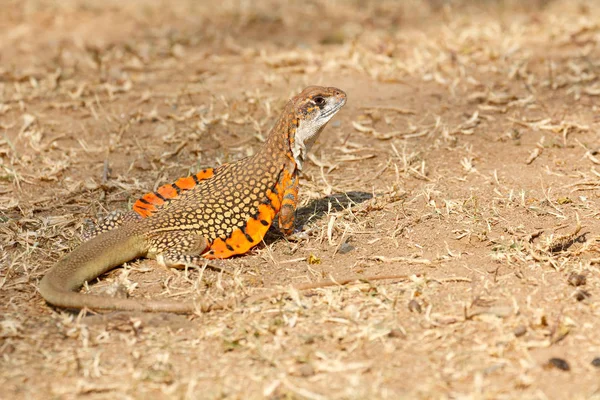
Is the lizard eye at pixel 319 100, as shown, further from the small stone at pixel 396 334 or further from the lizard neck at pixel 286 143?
the small stone at pixel 396 334

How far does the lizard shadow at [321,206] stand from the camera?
21.0ft

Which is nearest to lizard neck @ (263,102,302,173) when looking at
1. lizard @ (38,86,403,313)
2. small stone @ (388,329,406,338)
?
lizard @ (38,86,403,313)

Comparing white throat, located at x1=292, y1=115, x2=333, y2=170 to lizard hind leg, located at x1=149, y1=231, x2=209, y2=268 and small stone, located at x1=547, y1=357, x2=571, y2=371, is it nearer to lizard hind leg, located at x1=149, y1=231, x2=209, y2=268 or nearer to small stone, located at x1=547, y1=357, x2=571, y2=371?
lizard hind leg, located at x1=149, y1=231, x2=209, y2=268

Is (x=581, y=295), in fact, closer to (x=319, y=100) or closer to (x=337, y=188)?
(x=319, y=100)

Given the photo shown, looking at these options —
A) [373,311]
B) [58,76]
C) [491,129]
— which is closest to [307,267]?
[373,311]

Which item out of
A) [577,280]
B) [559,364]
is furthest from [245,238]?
[559,364]

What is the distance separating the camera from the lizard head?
613cm

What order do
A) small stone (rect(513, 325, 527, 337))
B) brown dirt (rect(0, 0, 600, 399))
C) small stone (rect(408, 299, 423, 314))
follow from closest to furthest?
brown dirt (rect(0, 0, 600, 399)) → small stone (rect(513, 325, 527, 337)) → small stone (rect(408, 299, 423, 314))

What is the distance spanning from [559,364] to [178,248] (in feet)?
9.47

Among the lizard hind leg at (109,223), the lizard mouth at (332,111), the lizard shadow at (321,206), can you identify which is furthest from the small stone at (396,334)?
the lizard hind leg at (109,223)

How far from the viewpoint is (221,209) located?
5977mm

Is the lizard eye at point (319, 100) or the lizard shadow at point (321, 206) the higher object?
the lizard eye at point (319, 100)

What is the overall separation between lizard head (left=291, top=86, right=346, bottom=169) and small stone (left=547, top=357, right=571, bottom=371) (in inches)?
106

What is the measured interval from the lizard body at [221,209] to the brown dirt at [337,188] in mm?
175
